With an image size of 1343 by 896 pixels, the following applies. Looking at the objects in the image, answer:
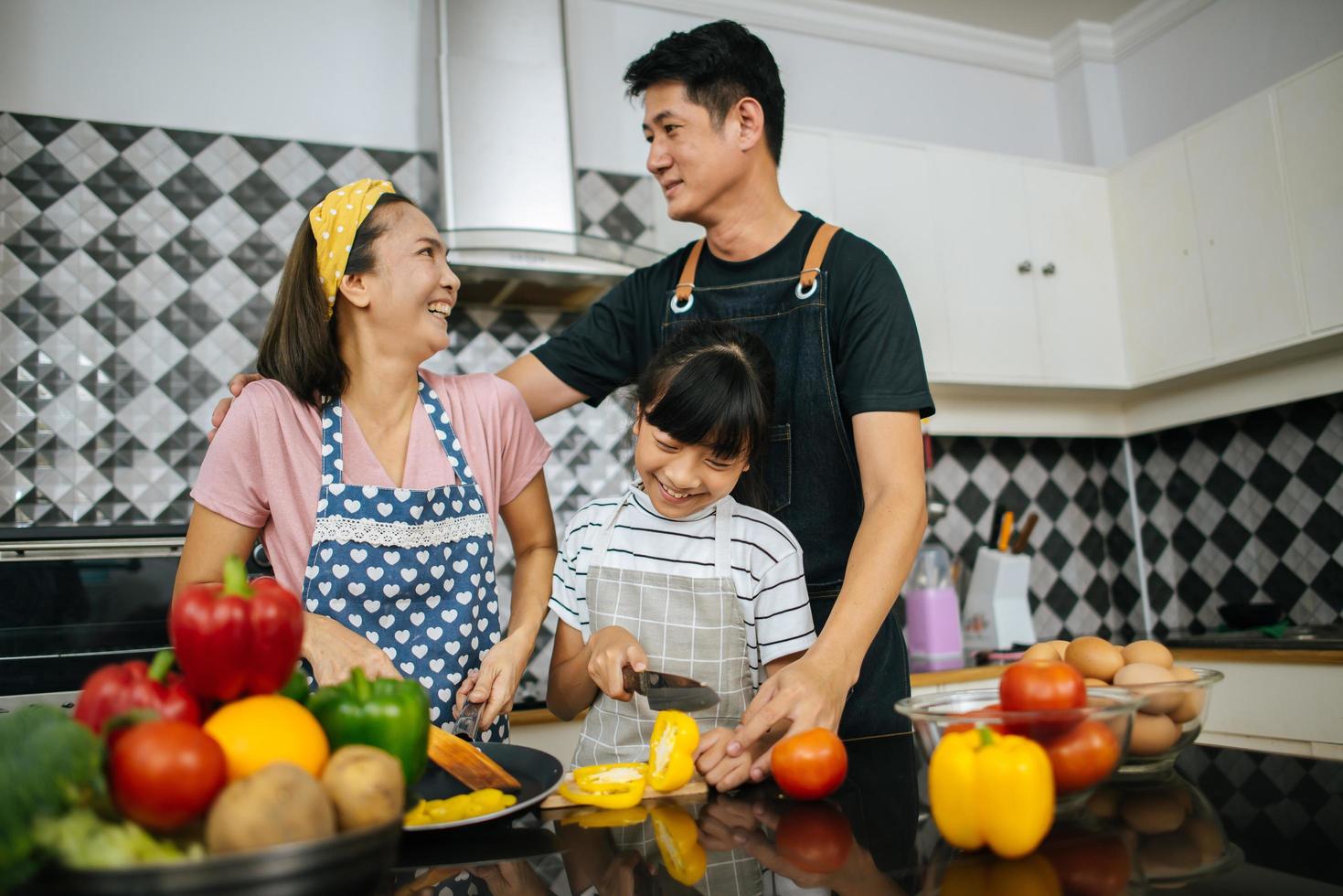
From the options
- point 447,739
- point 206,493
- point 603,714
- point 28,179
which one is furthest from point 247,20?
point 447,739

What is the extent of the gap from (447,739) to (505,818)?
9 cm

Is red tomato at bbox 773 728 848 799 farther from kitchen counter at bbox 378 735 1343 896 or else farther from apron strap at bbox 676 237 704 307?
apron strap at bbox 676 237 704 307

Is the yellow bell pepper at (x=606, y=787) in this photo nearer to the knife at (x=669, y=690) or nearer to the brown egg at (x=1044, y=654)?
the knife at (x=669, y=690)

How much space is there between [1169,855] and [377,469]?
0.98 m

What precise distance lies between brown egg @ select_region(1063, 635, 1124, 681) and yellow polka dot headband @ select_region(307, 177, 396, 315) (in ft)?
3.26

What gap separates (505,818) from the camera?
0.85m

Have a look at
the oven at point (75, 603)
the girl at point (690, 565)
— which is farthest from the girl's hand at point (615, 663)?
the oven at point (75, 603)

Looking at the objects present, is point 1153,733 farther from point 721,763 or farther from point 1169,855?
point 721,763

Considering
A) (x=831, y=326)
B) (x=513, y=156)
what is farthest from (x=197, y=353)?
(x=831, y=326)

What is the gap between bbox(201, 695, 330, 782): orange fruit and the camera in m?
0.53

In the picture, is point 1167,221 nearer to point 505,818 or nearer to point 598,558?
point 598,558

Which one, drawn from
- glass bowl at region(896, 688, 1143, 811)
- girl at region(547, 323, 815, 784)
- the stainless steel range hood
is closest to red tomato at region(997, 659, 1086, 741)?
glass bowl at region(896, 688, 1143, 811)

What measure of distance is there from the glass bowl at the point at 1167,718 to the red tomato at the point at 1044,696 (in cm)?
9

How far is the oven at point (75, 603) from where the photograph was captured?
1.93 meters
